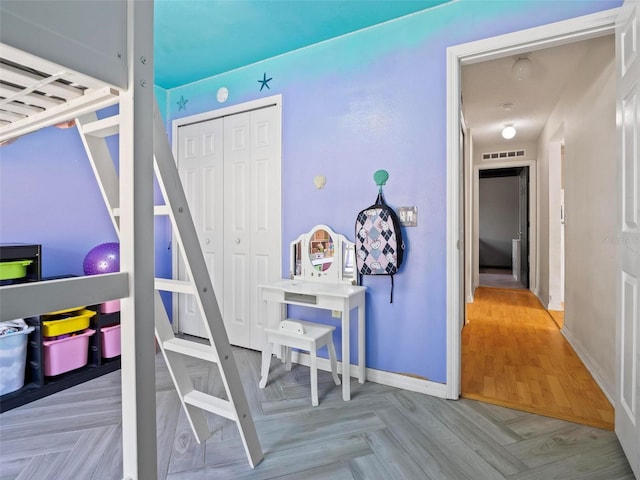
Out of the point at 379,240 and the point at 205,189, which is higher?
the point at 205,189

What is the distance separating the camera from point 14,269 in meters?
2.02

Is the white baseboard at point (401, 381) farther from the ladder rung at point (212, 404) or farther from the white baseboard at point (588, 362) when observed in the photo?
the ladder rung at point (212, 404)

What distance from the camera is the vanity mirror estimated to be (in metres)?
2.41

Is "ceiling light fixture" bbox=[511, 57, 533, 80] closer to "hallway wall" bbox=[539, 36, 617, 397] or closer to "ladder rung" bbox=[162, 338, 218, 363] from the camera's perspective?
"hallway wall" bbox=[539, 36, 617, 397]

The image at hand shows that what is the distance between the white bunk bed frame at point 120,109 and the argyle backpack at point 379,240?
56.9 inches

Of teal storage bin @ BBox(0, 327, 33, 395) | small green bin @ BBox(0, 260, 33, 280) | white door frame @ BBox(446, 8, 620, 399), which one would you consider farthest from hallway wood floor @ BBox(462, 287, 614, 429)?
small green bin @ BBox(0, 260, 33, 280)

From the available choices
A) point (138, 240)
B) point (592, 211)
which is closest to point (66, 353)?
point (138, 240)

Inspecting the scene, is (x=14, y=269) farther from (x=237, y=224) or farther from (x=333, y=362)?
(x=333, y=362)

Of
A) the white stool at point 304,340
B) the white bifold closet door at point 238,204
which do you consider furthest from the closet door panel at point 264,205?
the white stool at point 304,340

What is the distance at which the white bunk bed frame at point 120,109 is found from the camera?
646mm

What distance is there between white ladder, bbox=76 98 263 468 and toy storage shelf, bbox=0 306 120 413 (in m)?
1.26

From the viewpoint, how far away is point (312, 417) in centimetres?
186

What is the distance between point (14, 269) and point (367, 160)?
2352 millimetres

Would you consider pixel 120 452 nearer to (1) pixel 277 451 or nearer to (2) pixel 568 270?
(1) pixel 277 451
